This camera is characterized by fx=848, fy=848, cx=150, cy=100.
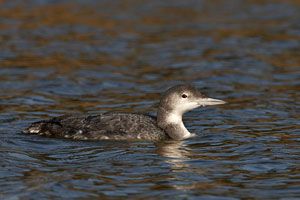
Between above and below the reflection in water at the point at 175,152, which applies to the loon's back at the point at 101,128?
above

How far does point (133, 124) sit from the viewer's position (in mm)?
11727

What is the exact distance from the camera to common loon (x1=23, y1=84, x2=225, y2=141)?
1168 cm

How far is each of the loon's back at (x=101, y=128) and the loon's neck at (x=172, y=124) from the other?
0.38 ft

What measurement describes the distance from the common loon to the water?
21cm

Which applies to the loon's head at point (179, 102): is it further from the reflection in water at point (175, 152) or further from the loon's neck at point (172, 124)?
the reflection in water at point (175, 152)

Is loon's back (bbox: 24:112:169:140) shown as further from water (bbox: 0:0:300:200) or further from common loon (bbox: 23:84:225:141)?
water (bbox: 0:0:300:200)

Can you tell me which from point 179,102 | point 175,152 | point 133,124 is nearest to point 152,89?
point 179,102

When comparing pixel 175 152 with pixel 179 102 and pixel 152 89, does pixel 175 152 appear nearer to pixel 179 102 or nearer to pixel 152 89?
pixel 179 102

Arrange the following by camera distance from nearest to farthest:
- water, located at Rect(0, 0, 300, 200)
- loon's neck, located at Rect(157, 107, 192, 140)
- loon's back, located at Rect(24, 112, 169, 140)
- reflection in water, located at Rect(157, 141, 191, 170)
A: water, located at Rect(0, 0, 300, 200) < reflection in water, located at Rect(157, 141, 191, 170) < loon's back, located at Rect(24, 112, 169, 140) < loon's neck, located at Rect(157, 107, 192, 140)

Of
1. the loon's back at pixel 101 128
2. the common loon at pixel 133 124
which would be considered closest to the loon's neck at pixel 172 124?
the common loon at pixel 133 124

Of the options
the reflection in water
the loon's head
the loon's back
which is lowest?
the reflection in water

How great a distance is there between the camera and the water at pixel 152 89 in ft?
31.3

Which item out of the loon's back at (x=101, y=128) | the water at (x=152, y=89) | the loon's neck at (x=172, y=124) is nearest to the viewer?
the water at (x=152, y=89)

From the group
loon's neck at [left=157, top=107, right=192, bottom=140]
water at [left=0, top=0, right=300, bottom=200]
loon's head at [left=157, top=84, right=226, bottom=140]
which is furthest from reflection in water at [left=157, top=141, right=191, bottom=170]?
loon's head at [left=157, top=84, right=226, bottom=140]
